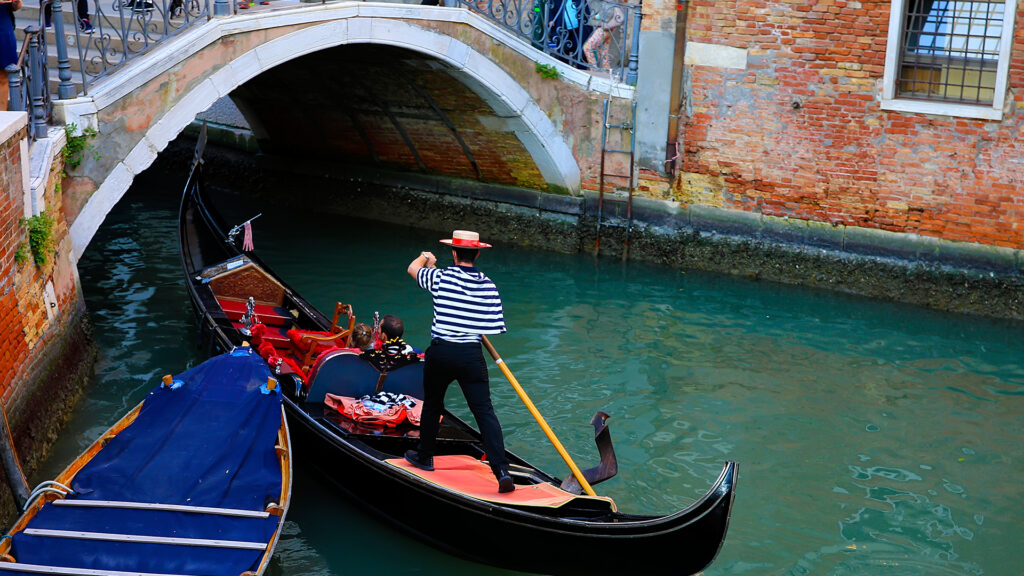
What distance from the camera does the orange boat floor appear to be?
2852mm

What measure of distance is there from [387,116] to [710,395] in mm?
3457

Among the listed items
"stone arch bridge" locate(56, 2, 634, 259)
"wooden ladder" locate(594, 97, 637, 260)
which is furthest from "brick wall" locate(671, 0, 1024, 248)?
"stone arch bridge" locate(56, 2, 634, 259)

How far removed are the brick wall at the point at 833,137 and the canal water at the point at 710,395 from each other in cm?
51

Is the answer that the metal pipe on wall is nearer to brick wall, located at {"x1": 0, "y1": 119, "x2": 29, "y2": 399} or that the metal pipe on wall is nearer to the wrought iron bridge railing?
the wrought iron bridge railing

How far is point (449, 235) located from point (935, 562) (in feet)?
14.3

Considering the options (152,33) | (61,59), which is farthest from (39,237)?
(152,33)

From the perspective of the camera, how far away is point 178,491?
2.88 m

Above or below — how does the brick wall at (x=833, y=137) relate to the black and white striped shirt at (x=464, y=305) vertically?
above

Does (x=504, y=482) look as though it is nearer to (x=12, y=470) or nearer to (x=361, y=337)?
(x=361, y=337)

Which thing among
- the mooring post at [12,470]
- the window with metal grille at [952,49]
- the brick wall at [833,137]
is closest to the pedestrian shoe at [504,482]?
the mooring post at [12,470]

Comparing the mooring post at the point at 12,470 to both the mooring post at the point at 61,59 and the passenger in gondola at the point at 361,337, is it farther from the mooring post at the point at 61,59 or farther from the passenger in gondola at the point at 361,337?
the mooring post at the point at 61,59

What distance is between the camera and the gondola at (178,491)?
8.46ft

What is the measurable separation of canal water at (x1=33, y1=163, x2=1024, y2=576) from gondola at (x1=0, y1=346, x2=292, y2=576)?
12.2 inches

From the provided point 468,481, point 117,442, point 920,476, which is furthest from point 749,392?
point 117,442
